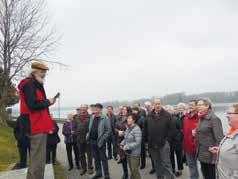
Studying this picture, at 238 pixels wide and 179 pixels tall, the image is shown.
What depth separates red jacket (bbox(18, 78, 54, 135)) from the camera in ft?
17.3

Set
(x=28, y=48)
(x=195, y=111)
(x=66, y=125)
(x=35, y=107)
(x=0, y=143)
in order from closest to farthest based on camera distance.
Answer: (x=35, y=107) → (x=195, y=111) → (x=66, y=125) → (x=0, y=143) → (x=28, y=48)

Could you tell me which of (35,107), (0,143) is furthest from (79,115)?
(0,143)

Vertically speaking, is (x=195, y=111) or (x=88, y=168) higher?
(x=195, y=111)

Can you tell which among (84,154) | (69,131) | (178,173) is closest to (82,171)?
(84,154)

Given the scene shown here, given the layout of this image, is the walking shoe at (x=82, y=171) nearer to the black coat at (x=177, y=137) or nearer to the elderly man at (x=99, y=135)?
the elderly man at (x=99, y=135)

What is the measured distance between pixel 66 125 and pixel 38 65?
6724mm

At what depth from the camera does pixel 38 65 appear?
546 cm

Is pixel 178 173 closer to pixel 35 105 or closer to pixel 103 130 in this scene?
pixel 103 130

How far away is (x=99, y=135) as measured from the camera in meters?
9.70

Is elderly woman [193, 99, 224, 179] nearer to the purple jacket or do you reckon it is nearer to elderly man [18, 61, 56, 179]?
elderly man [18, 61, 56, 179]

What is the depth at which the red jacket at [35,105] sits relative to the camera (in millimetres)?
5277

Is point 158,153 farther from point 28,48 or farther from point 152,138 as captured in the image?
point 28,48

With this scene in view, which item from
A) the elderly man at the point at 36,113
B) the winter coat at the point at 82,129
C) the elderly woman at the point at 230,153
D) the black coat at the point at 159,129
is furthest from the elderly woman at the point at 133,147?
the elderly woman at the point at 230,153

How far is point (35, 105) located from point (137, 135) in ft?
12.3
